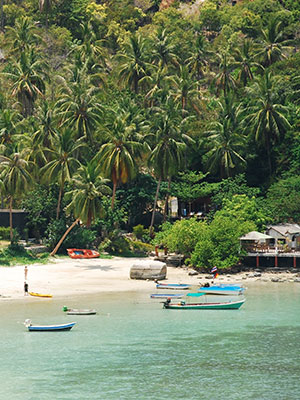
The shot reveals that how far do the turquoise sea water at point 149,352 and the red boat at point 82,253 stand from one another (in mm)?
17343

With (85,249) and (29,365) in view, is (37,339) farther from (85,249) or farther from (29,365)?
(85,249)

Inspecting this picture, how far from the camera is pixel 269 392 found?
34.5 metres

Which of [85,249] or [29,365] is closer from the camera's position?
[29,365]

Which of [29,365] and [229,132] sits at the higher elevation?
[229,132]

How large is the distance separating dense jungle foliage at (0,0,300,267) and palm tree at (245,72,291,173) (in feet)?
0.55

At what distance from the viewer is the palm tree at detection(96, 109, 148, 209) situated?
7950cm

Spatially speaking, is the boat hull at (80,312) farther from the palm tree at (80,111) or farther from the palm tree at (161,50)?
the palm tree at (161,50)

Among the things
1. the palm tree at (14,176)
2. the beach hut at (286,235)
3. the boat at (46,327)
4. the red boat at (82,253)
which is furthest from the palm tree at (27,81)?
the boat at (46,327)

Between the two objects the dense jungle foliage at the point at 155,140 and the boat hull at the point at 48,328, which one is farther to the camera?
the dense jungle foliage at the point at 155,140

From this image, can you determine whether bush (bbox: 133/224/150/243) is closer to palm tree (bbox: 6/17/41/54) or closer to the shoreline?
the shoreline

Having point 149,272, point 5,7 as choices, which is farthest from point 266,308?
point 5,7

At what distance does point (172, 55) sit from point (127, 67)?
8.56 meters

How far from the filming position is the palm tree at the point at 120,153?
261 ft

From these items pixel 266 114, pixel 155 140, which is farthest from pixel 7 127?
pixel 266 114
